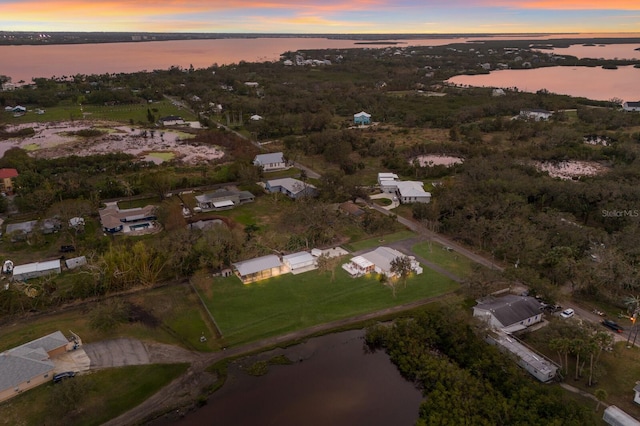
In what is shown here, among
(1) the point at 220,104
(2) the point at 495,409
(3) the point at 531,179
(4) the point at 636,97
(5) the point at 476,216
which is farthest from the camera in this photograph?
(4) the point at 636,97

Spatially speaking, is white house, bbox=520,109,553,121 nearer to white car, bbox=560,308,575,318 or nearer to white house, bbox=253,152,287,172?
white house, bbox=253,152,287,172

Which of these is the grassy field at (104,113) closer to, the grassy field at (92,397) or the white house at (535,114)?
the white house at (535,114)

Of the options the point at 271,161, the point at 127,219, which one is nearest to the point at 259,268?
the point at 127,219

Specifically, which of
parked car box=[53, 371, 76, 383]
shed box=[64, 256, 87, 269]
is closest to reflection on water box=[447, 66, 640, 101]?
shed box=[64, 256, 87, 269]

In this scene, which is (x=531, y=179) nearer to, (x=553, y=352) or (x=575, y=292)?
(x=575, y=292)

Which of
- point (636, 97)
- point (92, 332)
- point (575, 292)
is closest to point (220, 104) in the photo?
point (92, 332)

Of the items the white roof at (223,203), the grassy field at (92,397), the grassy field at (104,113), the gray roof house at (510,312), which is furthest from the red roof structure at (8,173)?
the gray roof house at (510,312)
